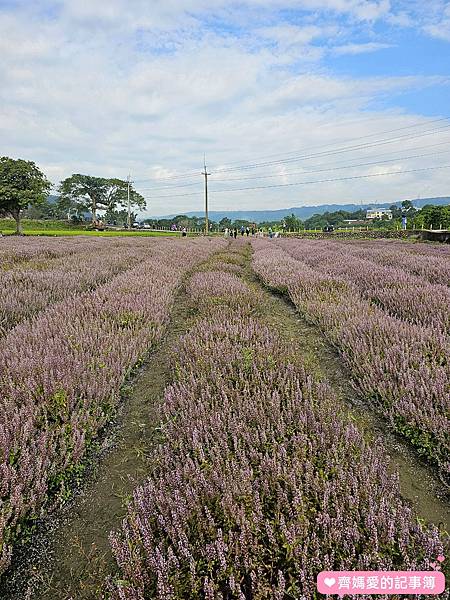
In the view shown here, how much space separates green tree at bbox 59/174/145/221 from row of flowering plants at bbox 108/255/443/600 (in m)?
68.4

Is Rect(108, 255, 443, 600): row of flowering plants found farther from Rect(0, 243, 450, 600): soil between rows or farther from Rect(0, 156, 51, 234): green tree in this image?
Rect(0, 156, 51, 234): green tree

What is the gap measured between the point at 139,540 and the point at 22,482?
73 centimetres

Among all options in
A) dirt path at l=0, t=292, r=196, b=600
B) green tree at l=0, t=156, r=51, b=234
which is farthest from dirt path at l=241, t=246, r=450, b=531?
green tree at l=0, t=156, r=51, b=234

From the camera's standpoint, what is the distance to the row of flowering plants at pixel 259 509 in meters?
1.33

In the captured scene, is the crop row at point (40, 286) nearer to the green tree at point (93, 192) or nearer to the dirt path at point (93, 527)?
the dirt path at point (93, 527)

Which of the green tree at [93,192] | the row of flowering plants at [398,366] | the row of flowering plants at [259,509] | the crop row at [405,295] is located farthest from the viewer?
the green tree at [93,192]

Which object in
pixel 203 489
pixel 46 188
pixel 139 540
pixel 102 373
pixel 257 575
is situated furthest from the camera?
pixel 46 188

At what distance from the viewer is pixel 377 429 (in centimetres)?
266

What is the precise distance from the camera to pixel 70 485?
6.95 feet

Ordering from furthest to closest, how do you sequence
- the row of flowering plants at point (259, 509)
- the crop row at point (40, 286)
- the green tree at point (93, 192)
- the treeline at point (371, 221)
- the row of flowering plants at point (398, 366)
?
the green tree at point (93, 192)
the treeline at point (371, 221)
the crop row at point (40, 286)
the row of flowering plants at point (398, 366)
the row of flowering plants at point (259, 509)

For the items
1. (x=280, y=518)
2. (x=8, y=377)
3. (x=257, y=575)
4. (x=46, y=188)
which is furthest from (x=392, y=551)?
(x=46, y=188)

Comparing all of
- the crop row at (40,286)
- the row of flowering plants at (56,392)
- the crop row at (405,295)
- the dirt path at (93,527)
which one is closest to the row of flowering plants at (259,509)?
the dirt path at (93,527)

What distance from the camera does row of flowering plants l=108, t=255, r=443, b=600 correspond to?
1.33 meters

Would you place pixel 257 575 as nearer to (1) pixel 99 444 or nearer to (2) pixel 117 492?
(2) pixel 117 492
